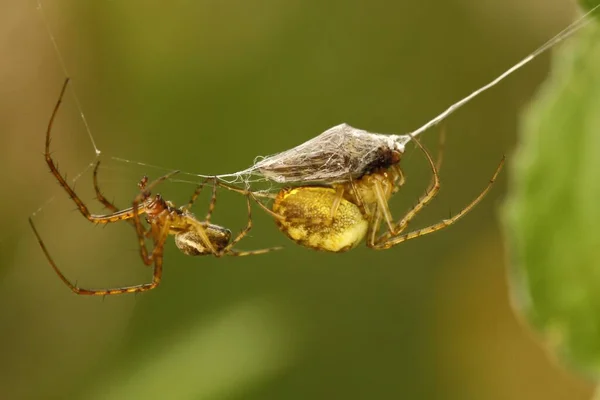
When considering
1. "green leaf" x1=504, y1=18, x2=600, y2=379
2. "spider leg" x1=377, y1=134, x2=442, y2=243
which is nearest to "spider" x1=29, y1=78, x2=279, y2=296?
"spider leg" x1=377, y1=134, x2=442, y2=243

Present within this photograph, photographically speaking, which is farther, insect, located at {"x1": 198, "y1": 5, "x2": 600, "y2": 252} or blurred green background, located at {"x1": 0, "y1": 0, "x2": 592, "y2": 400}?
blurred green background, located at {"x1": 0, "y1": 0, "x2": 592, "y2": 400}

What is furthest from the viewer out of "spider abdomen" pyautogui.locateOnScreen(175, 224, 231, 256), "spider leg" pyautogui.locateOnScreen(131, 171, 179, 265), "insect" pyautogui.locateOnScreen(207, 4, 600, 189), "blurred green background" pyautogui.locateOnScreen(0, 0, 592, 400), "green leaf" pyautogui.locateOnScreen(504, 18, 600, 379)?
"blurred green background" pyautogui.locateOnScreen(0, 0, 592, 400)

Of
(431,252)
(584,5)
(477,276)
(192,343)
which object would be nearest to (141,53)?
(192,343)

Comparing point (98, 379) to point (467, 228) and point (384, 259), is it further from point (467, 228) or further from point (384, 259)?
point (467, 228)

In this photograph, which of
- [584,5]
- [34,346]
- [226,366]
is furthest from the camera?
[34,346]

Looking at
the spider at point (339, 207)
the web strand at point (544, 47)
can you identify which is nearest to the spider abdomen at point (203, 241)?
the spider at point (339, 207)

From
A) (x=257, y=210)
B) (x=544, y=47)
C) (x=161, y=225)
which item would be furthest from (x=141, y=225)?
(x=257, y=210)

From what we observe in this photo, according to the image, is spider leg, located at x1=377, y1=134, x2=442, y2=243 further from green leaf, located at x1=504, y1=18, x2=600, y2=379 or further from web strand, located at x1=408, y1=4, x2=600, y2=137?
green leaf, located at x1=504, y1=18, x2=600, y2=379
